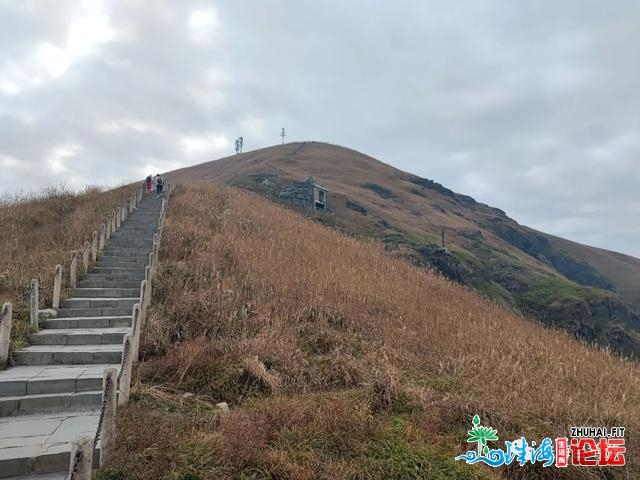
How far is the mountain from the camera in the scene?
132 feet

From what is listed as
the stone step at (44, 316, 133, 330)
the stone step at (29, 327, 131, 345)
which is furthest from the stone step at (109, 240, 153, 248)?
the stone step at (29, 327, 131, 345)

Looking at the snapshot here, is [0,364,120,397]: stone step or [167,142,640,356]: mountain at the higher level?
[167,142,640,356]: mountain

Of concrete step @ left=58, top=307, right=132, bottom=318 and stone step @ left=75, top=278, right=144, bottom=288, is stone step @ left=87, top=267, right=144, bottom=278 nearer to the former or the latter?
stone step @ left=75, top=278, right=144, bottom=288

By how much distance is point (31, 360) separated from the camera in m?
6.86

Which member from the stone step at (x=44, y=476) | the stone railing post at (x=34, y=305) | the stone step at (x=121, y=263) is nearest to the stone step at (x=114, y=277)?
the stone step at (x=121, y=263)

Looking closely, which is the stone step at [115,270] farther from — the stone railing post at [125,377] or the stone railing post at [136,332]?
the stone railing post at [125,377]

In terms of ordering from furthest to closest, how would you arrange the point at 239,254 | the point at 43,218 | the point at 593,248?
the point at 593,248 < the point at 43,218 < the point at 239,254

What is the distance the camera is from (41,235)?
43.4 ft

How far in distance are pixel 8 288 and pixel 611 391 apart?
1204 centimetres

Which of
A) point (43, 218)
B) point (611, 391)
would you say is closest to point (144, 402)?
point (611, 391)

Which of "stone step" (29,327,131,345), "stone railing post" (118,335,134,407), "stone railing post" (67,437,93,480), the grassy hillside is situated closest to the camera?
"stone railing post" (67,437,93,480)

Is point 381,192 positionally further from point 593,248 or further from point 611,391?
point 593,248

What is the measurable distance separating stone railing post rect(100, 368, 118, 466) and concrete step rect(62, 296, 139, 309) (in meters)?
5.48

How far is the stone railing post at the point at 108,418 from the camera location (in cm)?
412
